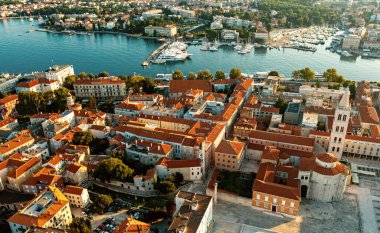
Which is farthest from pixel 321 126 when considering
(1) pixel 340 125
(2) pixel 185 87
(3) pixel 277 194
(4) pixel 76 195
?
(4) pixel 76 195

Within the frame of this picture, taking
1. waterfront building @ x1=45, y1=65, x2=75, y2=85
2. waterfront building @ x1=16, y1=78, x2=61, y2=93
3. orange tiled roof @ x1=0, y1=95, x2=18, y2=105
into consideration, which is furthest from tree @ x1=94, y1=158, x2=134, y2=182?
waterfront building @ x1=45, y1=65, x2=75, y2=85

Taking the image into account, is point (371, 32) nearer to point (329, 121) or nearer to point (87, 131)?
point (329, 121)

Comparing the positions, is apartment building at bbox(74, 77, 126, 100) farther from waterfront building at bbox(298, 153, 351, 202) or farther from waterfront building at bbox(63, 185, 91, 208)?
waterfront building at bbox(298, 153, 351, 202)

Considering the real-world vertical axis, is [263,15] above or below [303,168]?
above

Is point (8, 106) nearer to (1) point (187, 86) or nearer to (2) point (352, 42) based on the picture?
(1) point (187, 86)

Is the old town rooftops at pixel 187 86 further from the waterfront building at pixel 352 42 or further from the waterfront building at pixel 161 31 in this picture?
the waterfront building at pixel 161 31

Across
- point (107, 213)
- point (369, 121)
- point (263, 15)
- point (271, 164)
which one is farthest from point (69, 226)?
point (263, 15)
